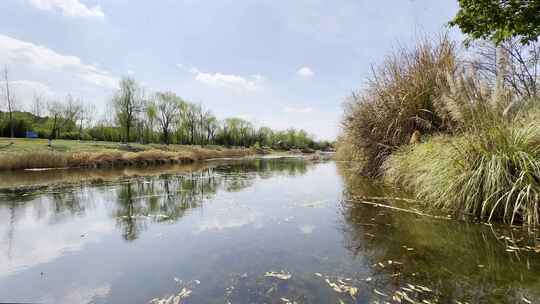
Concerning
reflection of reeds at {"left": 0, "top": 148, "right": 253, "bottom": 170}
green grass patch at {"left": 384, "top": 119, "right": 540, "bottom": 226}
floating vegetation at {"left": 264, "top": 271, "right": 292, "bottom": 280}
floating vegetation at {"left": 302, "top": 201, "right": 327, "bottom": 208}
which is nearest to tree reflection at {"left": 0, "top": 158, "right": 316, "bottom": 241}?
floating vegetation at {"left": 264, "top": 271, "right": 292, "bottom": 280}

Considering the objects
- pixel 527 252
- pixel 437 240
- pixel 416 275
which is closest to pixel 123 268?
pixel 416 275

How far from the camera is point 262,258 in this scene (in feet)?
10.1

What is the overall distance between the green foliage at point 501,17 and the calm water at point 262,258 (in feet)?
17.0

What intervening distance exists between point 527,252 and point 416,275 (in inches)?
61.2

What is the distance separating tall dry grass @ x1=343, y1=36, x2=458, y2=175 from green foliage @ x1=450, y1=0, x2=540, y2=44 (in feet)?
3.99

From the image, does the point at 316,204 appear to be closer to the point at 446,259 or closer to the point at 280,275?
the point at 446,259

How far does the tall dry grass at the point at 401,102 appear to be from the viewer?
750 cm

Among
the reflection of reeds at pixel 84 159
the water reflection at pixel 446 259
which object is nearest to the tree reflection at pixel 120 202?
the water reflection at pixel 446 259

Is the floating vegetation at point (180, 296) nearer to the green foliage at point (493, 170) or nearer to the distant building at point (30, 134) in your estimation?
the green foliage at point (493, 170)

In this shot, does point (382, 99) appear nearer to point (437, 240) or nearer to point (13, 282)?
point (437, 240)

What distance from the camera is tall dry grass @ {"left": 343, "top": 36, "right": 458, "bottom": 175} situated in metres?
7.50

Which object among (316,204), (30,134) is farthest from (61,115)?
(316,204)

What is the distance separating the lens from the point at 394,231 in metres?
3.83

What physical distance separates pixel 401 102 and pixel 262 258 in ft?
23.1
